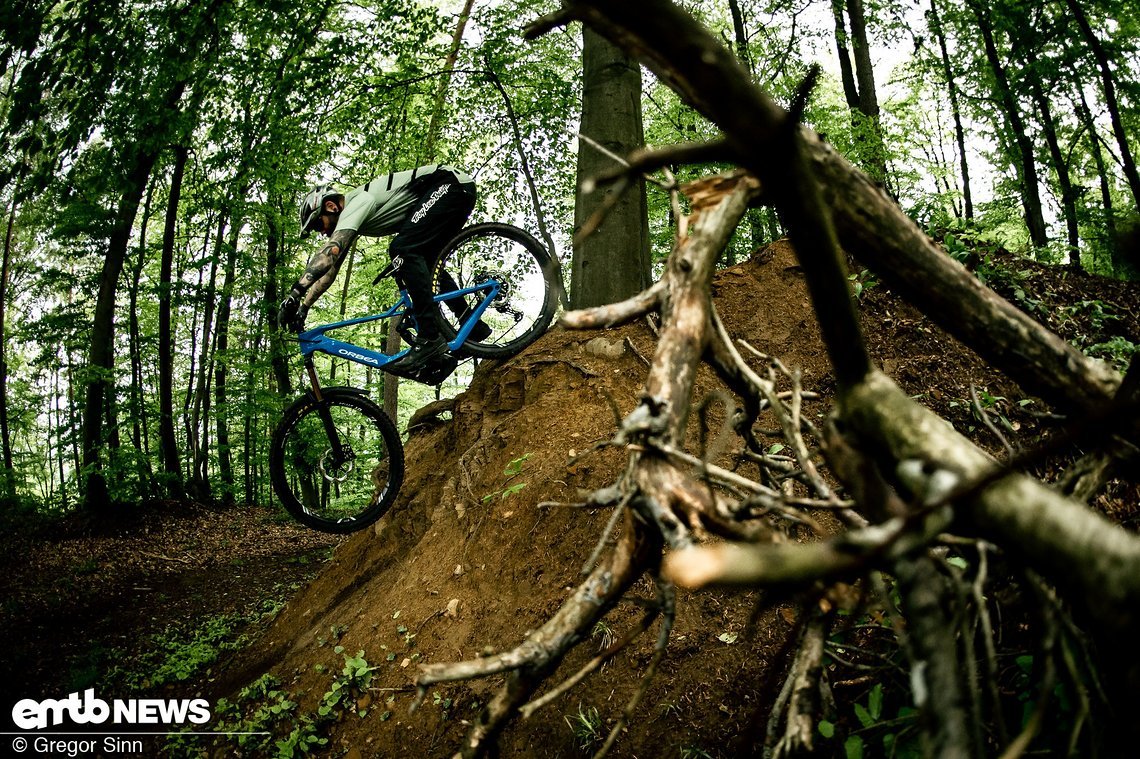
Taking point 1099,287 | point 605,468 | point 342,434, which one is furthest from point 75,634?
point 1099,287

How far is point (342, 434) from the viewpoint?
500cm

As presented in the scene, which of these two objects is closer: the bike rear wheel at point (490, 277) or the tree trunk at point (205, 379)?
the bike rear wheel at point (490, 277)

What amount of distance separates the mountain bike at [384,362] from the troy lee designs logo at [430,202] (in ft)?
1.10

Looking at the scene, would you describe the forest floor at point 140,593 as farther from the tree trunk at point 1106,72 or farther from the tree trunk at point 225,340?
the tree trunk at point 1106,72

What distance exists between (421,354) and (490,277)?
1.05m

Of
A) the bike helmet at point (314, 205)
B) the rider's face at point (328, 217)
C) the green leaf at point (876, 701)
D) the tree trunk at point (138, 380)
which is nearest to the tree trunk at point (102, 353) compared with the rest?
the tree trunk at point (138, 380)

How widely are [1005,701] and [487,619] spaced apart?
253cm

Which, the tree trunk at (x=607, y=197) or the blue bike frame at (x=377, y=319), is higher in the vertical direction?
the tree trunk at (x=607, y=197)

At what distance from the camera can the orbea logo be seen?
15.1ft

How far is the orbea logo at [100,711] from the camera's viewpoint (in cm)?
459

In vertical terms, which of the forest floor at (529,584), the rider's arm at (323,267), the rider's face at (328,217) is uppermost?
the rider's face at (328,217)

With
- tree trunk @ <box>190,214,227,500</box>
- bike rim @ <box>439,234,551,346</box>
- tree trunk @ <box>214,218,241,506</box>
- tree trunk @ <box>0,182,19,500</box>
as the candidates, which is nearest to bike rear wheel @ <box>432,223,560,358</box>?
bike rim @ <box>439,234,551,346</box>

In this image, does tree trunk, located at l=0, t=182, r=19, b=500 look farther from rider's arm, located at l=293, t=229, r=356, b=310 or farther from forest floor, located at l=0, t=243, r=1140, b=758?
rider's arm, located at l=293, t=229, r=356, b=310

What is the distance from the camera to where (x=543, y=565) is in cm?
354
